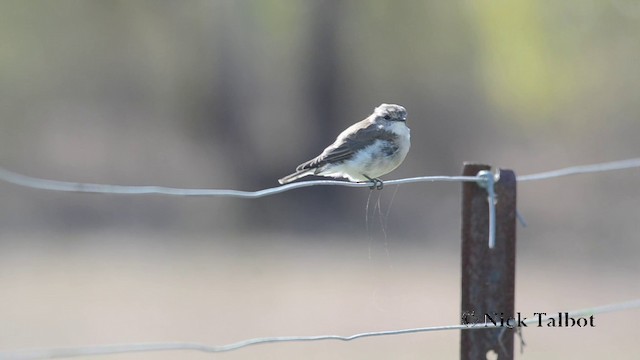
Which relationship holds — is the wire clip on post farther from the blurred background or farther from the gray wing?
the blurred background

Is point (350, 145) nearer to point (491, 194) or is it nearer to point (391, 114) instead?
point (391, 114)

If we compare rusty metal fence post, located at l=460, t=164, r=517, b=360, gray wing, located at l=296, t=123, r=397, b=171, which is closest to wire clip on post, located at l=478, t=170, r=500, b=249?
rusty metal fence post, located at l=460, t=164, r=517, b=360

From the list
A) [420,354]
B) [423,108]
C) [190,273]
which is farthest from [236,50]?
[420,354]

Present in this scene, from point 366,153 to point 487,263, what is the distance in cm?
315

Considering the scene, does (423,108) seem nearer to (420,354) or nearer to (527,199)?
(527,199)

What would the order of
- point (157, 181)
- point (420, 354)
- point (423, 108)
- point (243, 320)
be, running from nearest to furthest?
1. point (420, 354)
2. point (243, 320)
3. point (157, 181)
4. point (423, 108)

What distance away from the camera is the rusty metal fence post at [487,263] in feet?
12.2

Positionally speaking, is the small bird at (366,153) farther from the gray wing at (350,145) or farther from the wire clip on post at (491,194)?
the wire clip on post at (491,194)

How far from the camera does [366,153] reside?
682cm

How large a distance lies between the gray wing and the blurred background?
1231 cm

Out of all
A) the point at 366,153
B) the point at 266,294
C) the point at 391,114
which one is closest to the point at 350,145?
the point at 366,153

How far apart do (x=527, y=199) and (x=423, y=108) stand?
5.81 meters

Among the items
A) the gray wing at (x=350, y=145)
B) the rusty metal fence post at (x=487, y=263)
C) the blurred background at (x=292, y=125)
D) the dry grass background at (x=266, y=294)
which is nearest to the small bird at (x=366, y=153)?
the gray wing at (x=350, y=145)

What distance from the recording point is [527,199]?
25219 millimetres
